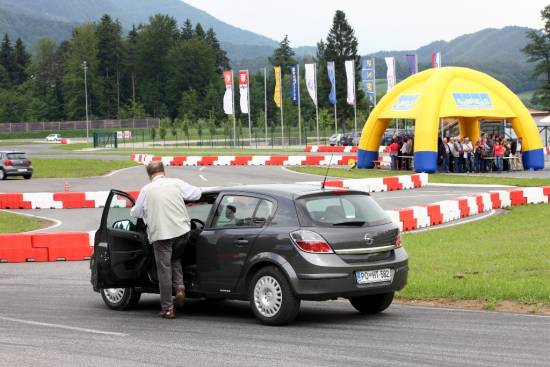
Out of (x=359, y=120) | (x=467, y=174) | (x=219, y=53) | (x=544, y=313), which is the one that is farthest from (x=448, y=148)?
(x=219, y=53)

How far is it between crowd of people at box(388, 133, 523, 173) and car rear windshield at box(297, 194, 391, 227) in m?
31.2

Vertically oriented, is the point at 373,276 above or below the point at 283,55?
below

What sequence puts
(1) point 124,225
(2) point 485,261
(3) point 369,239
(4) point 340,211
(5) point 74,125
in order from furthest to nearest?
1. (5) point 74,125
2. (2) point 485,261
3. (1) point 124,225
4. (4) point 340,211
5. (3) point 369,239

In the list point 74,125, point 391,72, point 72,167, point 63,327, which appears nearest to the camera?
point 63,327

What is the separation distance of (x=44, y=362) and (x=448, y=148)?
34067 millimetres

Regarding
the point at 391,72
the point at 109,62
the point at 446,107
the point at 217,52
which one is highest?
the point at 217,52

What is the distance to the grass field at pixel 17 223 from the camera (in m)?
22.8

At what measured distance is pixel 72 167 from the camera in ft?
174

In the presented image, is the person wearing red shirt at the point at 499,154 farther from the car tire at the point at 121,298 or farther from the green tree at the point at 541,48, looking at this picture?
the green tree at the point at 541,48

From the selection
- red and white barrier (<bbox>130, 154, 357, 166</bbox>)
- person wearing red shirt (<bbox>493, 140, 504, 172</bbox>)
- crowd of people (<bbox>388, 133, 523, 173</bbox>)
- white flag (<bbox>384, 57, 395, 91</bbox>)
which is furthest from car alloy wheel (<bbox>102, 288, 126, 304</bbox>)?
white flag (<bbox>384, 57, 395, 91</bbox>)

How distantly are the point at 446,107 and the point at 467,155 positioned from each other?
8.08 feet

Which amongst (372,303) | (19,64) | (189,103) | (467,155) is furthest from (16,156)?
(19,64)

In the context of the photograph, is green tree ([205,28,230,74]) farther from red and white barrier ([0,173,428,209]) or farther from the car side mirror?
the car side mirror

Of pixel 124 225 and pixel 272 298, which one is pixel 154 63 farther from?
pixel 272 298
